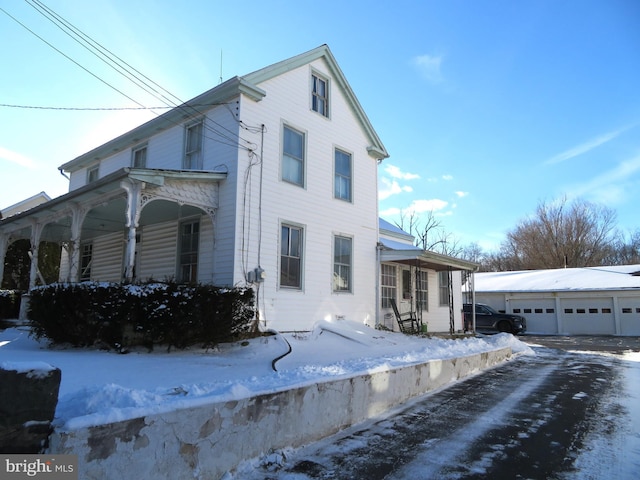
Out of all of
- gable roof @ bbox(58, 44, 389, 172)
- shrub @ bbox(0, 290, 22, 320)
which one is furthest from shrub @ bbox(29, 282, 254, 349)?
shrub @ bbox(0, 290, 22, 320)

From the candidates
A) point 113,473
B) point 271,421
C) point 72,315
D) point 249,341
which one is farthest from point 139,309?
point 113,473

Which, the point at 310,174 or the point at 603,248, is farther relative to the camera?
the point at 603,248

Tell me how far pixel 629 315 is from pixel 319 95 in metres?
21.5

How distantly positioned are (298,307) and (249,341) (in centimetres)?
254

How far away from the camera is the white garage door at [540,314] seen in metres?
26.6

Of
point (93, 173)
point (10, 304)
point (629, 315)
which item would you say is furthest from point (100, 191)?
point (629, 315)

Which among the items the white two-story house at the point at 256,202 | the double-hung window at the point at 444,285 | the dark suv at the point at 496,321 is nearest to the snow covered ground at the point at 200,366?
the white two-story house at the point at 256,202

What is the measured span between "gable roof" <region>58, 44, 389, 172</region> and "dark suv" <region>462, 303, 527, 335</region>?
1325 centimetres

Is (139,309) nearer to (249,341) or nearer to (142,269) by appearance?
(249,341)

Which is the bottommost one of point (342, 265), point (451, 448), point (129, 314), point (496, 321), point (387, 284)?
point (451, 448)

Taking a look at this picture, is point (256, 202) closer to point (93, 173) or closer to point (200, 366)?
point (200, 366)

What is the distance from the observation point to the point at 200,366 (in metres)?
6.80

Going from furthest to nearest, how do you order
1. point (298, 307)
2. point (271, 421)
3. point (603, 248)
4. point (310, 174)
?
point (603, 248)
point (310, 174)
point (298, 307)
point (271, 421)

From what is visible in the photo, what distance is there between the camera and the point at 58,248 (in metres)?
20.6
